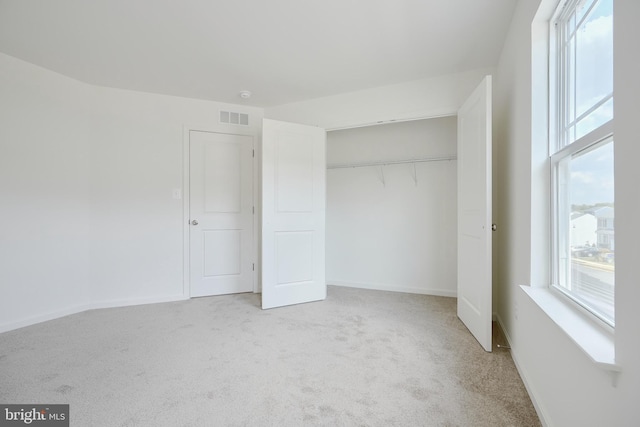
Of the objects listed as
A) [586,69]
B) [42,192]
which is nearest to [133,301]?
[42,192]

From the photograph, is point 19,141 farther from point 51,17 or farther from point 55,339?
point 55,339

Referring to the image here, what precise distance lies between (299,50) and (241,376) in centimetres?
262

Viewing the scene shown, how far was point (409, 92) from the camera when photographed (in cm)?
309

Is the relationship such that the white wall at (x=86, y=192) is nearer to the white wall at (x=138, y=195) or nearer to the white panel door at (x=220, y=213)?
the white wall at (x=138, y=195)

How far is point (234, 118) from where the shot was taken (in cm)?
377

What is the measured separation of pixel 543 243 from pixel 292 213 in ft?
7.73

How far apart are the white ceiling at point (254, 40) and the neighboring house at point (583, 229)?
1.59 m

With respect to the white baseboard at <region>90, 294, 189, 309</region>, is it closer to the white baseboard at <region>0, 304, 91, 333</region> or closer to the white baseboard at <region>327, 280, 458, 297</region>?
the white baseboard at <region>0, 304, 91, 333</region>

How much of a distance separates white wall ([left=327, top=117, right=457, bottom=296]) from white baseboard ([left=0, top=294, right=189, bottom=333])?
223 centimetres

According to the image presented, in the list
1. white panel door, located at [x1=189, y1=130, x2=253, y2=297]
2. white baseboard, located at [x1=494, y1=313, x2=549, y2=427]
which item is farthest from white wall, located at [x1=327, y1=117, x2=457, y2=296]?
white baseboard, located at [x1=494, y1=313, x2=549, y2=427]

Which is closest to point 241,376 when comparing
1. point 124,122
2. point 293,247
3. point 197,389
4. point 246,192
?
point 197,389

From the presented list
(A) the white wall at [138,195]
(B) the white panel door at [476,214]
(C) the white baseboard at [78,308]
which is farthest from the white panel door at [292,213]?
(B) the white panel door at [476,214]

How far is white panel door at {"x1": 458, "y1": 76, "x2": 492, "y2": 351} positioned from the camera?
7.14 ft

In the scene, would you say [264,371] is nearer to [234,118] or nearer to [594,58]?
[594,58]
